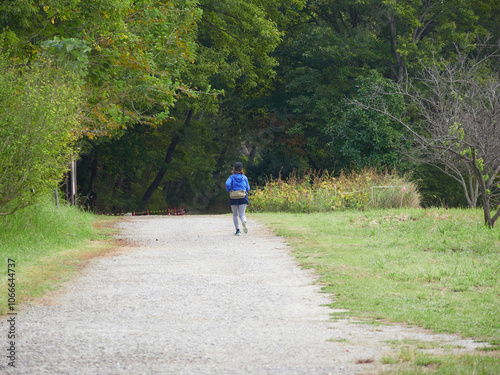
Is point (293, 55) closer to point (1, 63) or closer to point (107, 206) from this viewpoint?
point (107, 206)

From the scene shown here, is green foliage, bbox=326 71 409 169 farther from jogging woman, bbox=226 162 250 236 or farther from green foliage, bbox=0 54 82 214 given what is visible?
green foliage, bbox=0 54 82 214

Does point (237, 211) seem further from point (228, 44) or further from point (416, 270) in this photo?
point (228, 44)

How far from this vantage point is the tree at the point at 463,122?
1438cm

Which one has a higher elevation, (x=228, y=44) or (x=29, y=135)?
(x=228, y=44)

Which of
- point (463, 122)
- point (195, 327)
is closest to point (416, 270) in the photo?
point (195, 327)

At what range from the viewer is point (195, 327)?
6434mm

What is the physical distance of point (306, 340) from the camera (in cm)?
588

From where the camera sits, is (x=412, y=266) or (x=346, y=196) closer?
(x=412, y=266)

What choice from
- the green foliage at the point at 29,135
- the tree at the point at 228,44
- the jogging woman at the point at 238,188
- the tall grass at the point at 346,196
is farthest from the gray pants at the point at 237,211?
the tree at the point at 228,44

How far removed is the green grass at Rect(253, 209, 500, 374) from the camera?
6.54 metres

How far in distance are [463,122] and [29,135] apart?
56.1 feet

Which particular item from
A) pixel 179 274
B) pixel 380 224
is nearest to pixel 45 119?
pixel 179 274

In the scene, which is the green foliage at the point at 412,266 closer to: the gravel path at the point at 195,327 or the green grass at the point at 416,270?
the green grass at the point at 416,270

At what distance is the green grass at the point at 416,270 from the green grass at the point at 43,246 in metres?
3.91
